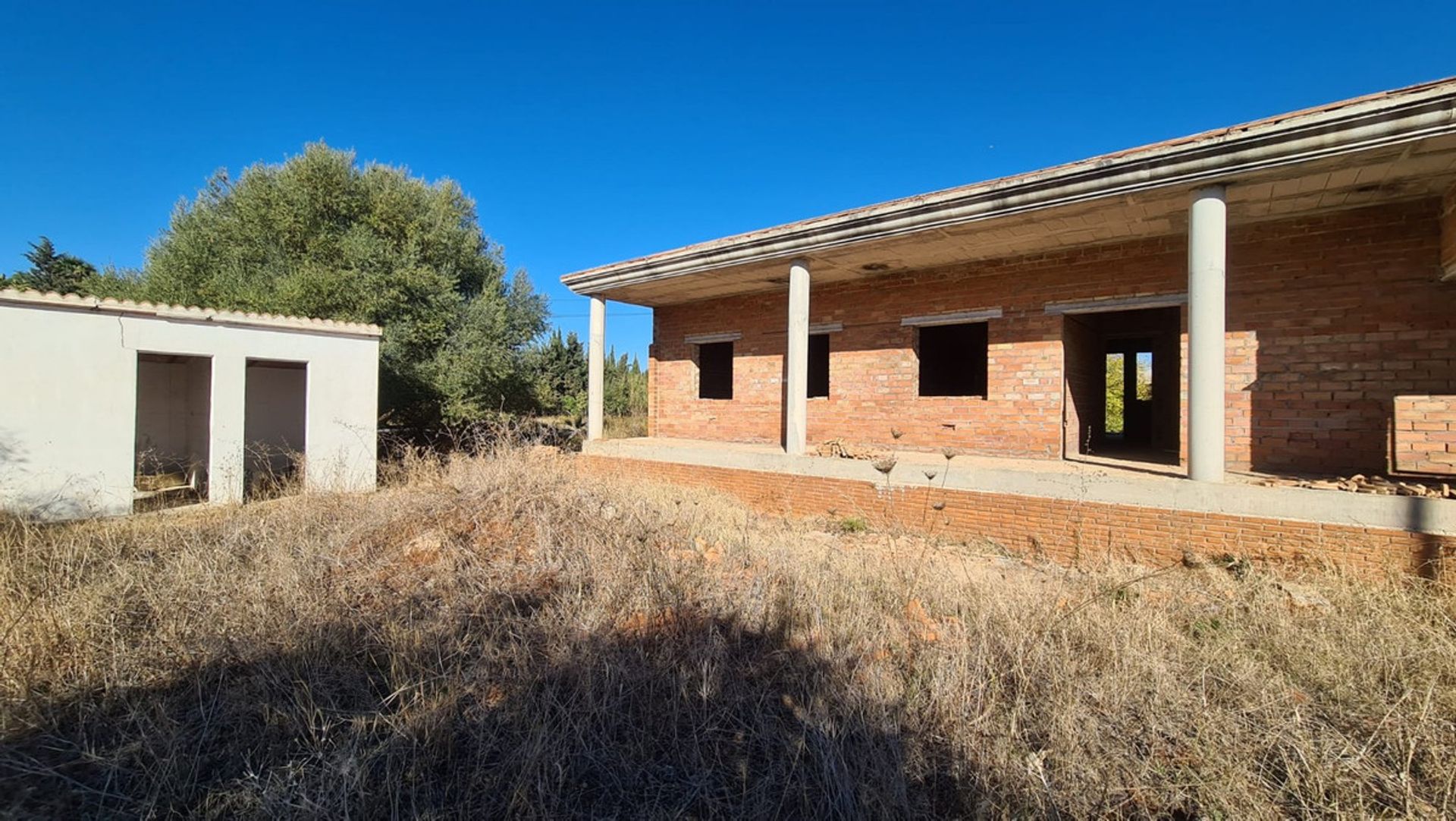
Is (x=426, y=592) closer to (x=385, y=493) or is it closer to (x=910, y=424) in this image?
(x=385, y=493)

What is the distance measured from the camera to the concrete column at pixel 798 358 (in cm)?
809

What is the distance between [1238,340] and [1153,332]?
3280mm

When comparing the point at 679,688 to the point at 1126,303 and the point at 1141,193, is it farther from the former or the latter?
the point at 1126,303

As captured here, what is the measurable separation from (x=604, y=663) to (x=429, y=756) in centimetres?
79

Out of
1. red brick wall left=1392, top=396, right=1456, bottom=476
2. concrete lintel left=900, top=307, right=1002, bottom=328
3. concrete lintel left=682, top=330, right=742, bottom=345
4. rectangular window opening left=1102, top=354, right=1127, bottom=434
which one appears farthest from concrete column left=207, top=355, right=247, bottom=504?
rectangular window opening left=1102, top=354, right=1127, bottom=434

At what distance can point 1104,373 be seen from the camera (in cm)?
1006

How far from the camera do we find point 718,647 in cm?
295

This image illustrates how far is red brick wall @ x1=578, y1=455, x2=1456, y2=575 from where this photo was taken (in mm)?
4363

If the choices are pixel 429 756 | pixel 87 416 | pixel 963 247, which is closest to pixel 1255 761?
→ pixel 429 756

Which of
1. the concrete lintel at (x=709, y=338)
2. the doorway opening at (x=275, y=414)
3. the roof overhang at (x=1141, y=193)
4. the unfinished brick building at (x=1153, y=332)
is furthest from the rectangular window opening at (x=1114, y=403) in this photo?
the doorway opening at (x=275, y=414)

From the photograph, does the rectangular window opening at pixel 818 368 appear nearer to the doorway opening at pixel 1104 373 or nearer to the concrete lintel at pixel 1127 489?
the concrete lintel at pixel 1127 489

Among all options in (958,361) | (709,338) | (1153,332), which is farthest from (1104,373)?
(709,338)

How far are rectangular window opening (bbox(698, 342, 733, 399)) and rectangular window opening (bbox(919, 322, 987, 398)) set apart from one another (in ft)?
13.4

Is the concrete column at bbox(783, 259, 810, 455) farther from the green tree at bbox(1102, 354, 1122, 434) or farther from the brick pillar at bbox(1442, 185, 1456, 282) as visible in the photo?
the green tree at bbox(1102, 354, 1122, 434)
